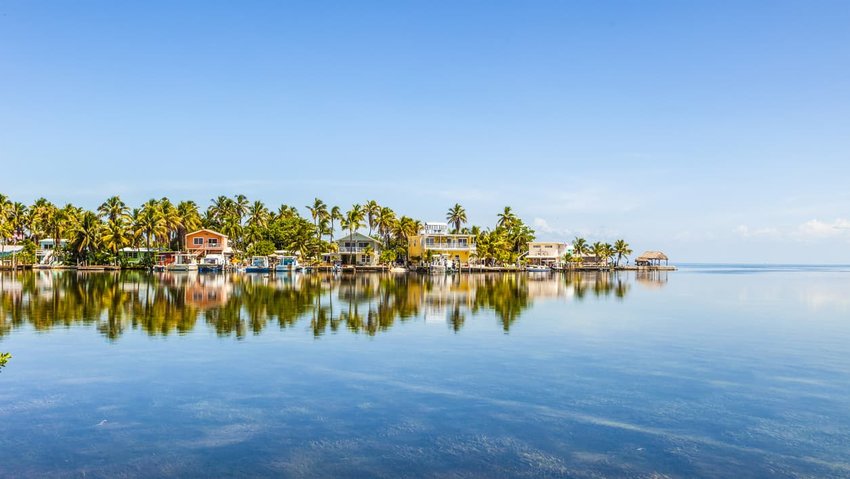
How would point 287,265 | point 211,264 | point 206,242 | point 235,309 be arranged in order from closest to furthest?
1. point 235,309
2. point 211,264
3. point 287,265
4. point 206,242

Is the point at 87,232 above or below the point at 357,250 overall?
above

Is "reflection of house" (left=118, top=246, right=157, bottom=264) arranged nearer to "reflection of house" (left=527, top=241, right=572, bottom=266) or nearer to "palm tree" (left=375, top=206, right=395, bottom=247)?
"palm tree" (left=375, top=206, right=395, bottom=247)

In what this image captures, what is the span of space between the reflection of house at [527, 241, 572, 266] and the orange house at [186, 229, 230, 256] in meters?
→ 69.5

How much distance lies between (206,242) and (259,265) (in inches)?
457

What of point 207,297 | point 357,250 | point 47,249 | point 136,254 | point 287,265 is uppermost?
point 47,249

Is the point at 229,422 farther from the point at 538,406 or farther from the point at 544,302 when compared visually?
the point at 544,302

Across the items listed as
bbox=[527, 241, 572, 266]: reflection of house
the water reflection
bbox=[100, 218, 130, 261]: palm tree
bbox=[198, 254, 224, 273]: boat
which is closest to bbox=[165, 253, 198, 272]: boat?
bbox=[198, 254, 224, 273]: boat

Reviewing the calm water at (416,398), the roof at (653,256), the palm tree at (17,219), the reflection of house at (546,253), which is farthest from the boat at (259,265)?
the roof at (653,256)

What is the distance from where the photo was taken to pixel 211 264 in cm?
10625

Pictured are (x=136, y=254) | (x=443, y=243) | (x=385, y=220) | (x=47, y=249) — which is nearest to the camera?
(x=136, y=254)

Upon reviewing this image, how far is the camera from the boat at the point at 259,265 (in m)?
105

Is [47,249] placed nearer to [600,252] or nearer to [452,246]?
[452,246]

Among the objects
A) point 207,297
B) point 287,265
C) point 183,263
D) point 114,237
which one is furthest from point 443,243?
point 207,297

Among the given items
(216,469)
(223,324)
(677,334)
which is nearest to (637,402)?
(216,469)
